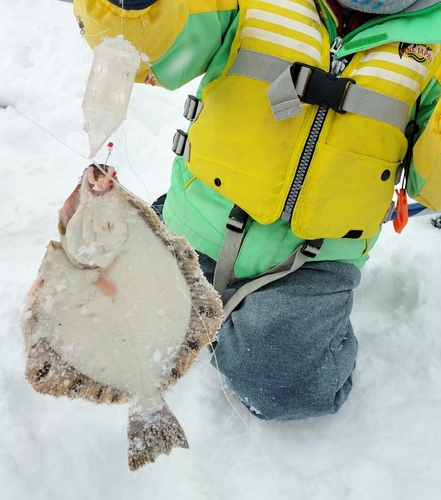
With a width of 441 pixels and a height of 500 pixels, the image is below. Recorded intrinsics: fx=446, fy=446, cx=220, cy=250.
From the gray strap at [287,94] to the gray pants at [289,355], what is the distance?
0.53 m

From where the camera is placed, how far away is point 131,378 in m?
0.97

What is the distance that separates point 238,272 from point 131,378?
1.87 feet

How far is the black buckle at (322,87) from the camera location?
1.14 metres

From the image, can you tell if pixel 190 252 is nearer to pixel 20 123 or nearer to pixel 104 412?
pixel 104 412

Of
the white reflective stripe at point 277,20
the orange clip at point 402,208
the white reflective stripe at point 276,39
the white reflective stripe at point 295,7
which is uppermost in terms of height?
the white reflective stripe at point 295,7

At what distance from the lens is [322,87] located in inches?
45.5

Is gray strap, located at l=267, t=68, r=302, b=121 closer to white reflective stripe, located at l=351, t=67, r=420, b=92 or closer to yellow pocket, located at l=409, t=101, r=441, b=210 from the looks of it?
white reflective stripe, located at l=351, t=67, r=420, b=92

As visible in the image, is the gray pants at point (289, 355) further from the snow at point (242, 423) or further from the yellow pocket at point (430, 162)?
the yellow pocket at point (430, 162)

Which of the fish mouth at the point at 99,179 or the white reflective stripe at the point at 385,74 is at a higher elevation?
the white reflective stripe at the point at 385,74

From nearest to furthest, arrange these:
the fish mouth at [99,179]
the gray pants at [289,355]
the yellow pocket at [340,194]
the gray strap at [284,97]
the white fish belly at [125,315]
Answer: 1. the fish mouth at [99,179]
2. the white fish belly at [125,315]
3. the gray strap at [284,97]
4. the yellow pocket at [340,194]
5. the gray pants at [289,355]

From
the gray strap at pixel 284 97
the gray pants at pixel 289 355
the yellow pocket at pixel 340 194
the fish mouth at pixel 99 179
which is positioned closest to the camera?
the fish mouth at pixel 99 179

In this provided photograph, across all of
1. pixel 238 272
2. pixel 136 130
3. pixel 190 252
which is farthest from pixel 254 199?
pixel 136 130

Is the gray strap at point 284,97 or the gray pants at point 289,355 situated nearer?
the gray strap at point 284,97

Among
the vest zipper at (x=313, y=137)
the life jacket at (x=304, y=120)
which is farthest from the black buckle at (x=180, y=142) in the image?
the vest zipper at (x=313, y=137)
